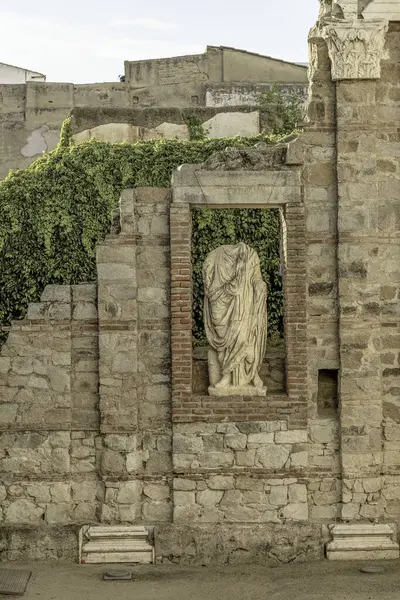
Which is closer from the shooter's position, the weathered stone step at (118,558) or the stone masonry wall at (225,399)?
the weathered stone step at (118,558)

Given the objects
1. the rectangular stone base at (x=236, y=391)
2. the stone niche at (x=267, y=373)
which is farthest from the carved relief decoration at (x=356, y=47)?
the rectangular stone base at (x=236, y=391)

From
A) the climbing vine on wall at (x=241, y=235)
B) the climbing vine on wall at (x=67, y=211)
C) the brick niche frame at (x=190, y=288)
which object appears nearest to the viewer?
the brick niche frame at (x=190, y=288)

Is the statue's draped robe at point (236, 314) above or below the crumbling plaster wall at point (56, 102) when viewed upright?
below

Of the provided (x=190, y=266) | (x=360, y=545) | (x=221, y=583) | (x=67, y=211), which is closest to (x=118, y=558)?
(x=221, y=583)

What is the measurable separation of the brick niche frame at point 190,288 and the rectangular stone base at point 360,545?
1201mm

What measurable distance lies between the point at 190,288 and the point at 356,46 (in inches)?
119

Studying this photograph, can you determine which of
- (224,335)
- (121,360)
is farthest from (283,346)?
(121,360)

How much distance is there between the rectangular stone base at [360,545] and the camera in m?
11.2

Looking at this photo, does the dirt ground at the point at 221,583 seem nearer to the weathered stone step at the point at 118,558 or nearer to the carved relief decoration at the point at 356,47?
the weathered stone step at the point at 118,558

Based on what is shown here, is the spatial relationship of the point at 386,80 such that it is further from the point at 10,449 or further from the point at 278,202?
the point at 10,449

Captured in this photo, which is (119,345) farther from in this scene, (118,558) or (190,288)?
(118,558)

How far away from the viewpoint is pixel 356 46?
11.4m

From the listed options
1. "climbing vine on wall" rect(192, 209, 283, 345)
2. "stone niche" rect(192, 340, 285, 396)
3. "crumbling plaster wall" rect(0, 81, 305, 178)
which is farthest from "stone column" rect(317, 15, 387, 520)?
"crumbling plaster wall" rect(0, 81, 305, 178)

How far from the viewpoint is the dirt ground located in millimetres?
10250
